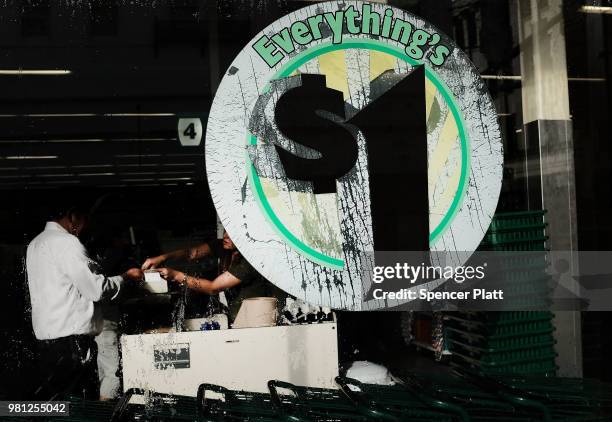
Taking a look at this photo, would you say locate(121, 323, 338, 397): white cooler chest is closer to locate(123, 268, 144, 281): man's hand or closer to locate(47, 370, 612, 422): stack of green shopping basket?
locate(47, 370, 612, 422): stack of green shopping basket

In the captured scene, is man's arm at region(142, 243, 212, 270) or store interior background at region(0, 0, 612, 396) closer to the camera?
store interior background at region(0, 0, 612, 396)

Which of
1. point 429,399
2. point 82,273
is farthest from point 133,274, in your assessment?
point 429,399

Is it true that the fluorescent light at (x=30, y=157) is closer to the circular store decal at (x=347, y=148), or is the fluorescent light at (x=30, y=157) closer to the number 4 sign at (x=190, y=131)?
the number 4 sign at (x=190, y=131)

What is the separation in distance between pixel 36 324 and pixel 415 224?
2.42 metres

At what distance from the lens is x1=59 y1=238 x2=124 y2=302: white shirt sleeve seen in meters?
3.96

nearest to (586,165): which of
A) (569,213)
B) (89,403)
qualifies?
(569,213)

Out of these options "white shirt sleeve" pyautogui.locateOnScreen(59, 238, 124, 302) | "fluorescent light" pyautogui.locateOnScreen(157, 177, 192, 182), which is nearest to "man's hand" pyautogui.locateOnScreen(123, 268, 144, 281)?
"white shirt sleeve" pyautogui.locateOnScreen(59, 238, 124, 302)

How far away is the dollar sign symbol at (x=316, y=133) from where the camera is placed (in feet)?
13.8

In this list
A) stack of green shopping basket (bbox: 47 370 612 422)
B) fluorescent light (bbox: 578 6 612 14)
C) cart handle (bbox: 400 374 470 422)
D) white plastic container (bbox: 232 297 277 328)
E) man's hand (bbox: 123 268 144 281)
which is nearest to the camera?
cart handle (bbox: 400 374 470 422)

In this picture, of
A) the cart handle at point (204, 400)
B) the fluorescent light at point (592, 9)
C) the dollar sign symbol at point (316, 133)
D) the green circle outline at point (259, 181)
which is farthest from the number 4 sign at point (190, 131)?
the fluorescent light at point (592, 9)

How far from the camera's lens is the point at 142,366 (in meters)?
3.95

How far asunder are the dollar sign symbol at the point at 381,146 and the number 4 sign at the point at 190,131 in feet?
1.61

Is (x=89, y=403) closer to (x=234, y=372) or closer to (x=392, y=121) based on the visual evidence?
(x=234, y=372)

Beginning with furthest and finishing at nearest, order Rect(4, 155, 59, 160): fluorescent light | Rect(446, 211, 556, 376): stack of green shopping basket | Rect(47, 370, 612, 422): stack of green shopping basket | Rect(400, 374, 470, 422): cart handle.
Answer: Rect(446, 211, 556, 376): stack of green shopping basket → Rect(4, 155, 59, 160): fluorescent light → Rect(47, 370, 612, 422): stack of green shopping basket → Rect(400, 374, 470, 422): cart handle
